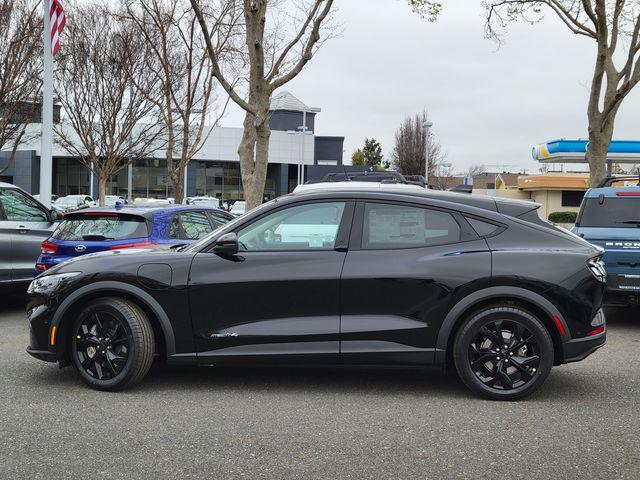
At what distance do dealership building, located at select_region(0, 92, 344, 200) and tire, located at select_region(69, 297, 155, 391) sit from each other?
4746 centimetres

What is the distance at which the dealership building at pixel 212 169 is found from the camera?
51938 millimetres

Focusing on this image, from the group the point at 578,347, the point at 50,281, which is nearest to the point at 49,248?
the point at 50,281

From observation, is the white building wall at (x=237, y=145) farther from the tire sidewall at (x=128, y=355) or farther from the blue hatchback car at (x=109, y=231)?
the tire sidewall at (x=128, y=355)

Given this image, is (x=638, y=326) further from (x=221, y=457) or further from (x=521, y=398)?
(x=221, y=457)

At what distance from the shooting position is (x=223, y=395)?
5.21 m

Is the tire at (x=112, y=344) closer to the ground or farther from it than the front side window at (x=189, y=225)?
closer to the ground

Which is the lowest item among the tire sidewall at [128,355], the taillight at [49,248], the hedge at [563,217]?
the tire sidewall at [128,355]

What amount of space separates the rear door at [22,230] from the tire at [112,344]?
4248 mm

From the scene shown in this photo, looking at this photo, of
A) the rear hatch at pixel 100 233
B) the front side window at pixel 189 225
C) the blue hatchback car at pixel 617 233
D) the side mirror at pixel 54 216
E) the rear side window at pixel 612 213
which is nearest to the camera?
the rear hatch at pixel 100 233

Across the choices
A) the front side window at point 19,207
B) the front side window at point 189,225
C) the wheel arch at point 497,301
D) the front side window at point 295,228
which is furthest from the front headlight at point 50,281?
the front side window at point 19,207

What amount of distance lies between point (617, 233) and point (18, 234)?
26.6 ft

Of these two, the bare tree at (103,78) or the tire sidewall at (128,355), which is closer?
the tire sidewall at (128,355)

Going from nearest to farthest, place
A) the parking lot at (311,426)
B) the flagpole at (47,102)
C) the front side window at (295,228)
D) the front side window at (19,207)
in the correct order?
the parking lot at (311,426)
the front side window at (295,228)
the front side window at (19,207)
the flagpole at (47,102)

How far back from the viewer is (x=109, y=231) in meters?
7.91
